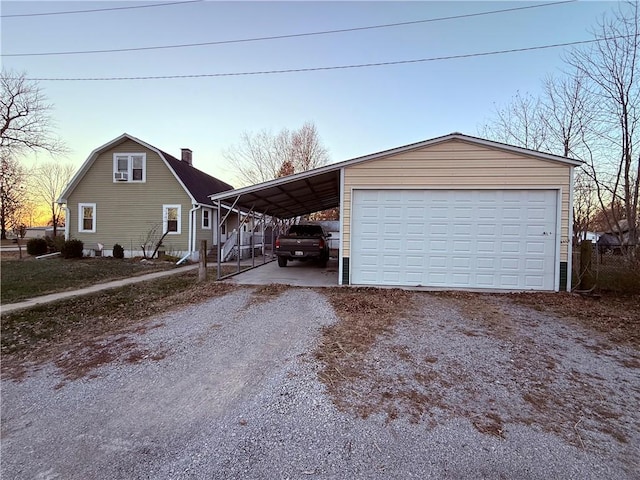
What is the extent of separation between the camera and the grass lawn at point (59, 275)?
28.5 feet

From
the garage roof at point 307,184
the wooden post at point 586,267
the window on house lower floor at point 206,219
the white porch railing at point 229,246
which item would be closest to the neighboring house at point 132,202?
the window on house lower floor at point 206,219

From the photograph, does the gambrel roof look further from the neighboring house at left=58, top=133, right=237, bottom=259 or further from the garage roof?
the garage roof

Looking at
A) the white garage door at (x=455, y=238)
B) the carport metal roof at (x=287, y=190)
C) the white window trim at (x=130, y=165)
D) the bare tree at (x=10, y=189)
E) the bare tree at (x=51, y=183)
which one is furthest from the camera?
the bare tree at (x=51, y=183)

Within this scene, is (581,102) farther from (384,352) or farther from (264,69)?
(384,352)

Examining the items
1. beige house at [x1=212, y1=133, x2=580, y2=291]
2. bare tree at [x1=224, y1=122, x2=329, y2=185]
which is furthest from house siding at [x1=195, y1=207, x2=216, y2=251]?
beige house at [x1=212, y1=133, x2=580, y2=291]

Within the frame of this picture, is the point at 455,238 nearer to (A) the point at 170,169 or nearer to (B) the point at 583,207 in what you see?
(B) the point at 583,207

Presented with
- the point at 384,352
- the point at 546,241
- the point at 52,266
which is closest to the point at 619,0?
the point at 546,241

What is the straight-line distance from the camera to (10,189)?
27344 mm

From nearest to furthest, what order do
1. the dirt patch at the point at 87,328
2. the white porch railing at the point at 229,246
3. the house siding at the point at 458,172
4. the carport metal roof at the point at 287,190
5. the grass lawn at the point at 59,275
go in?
the dirt patch at the point at 87,328, the house siding at the point at 458,172, the grass lawn at the point at 59,275, the carport metal roof at the point at 287,190, the white porch railing at the point at 229,246

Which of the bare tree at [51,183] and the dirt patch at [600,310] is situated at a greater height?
the bare tree at [51,183]

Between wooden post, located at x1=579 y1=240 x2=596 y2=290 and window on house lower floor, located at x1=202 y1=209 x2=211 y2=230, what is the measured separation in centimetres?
1561

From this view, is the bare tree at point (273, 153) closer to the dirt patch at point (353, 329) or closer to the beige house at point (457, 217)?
the beige house at point (457, 217)

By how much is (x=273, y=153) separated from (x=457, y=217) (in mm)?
20370

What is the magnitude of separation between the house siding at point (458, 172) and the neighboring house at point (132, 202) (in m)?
10.6
